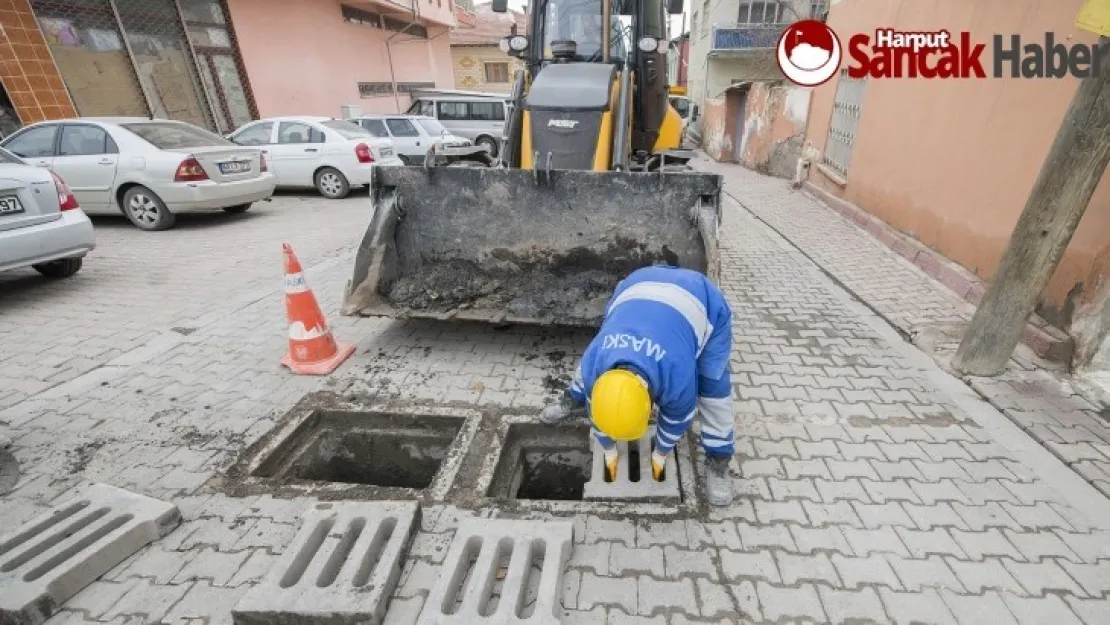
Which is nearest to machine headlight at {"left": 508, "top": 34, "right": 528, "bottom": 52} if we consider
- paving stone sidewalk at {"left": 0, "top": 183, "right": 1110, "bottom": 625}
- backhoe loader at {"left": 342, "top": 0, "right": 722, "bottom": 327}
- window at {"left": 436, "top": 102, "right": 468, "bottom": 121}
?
backhoe loader at {"left": 342, "top": 0, "right": 722, "bottom": 327}

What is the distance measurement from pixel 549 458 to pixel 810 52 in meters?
10.6

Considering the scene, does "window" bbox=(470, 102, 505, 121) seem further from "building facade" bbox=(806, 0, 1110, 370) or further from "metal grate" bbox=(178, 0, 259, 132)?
"building facade" bbox=(806, 0, 1110, 370)

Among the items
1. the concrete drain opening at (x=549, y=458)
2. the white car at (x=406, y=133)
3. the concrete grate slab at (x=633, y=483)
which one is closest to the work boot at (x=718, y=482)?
the concrete grate slab at (x=633, y=483)

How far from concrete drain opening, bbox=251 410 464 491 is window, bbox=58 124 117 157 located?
6.51m

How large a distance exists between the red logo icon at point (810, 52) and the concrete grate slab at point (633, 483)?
9.22m

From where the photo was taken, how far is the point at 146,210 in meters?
7.20

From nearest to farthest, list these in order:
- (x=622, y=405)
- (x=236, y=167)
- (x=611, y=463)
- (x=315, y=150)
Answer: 1. (x=622, y=405)
2. (x=611, y=463)
3. (x=236, y=167)
4. (x=315, y=150)

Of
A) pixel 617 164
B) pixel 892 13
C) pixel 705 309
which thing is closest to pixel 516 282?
pixel 617 164

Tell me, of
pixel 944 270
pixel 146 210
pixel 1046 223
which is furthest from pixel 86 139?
pixel 944 270

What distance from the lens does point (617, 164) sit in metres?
4.27

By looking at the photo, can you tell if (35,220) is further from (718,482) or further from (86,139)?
(718,482)

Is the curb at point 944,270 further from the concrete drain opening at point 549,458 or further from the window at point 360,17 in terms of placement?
the window at point 360,17

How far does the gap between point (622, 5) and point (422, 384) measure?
4313 mm

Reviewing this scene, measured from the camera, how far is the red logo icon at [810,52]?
9.30m
